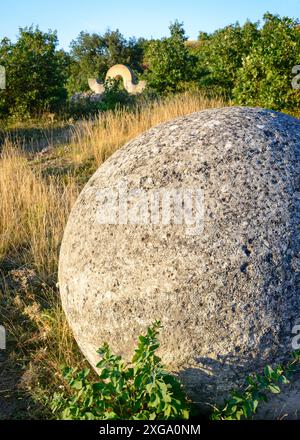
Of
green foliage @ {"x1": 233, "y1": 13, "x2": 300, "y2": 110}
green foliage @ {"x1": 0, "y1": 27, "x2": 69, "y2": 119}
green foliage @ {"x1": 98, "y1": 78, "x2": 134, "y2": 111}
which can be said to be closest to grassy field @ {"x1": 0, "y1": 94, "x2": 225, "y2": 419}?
green foliage @ {"x1": 233, "y1": 13, "x2": 300, "y2": 110}

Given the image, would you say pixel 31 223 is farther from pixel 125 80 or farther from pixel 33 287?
pixel 125 80

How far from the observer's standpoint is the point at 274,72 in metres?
11.1

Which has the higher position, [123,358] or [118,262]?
[118,262]

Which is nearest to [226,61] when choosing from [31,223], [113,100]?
[113,100]

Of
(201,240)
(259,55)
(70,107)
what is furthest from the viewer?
(70,107)

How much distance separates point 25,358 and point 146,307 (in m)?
1.72

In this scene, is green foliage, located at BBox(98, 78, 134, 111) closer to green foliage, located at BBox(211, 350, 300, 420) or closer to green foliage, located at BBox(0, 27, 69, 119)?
green foliage, located at BBox(0, 27, 69, 119)

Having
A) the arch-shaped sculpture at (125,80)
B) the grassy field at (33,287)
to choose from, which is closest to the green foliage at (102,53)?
the arch-shaped sculpture at (125,80)

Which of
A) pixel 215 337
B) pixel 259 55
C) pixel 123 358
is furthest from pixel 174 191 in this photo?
pixel 259 55

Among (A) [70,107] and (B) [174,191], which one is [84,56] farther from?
(B) [174,191]

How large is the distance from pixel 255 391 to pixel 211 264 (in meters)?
0.70

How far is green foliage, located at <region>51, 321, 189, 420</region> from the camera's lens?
7.93 ft

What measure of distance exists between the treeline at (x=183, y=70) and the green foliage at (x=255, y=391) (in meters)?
8.95

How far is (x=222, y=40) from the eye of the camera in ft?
53.7
